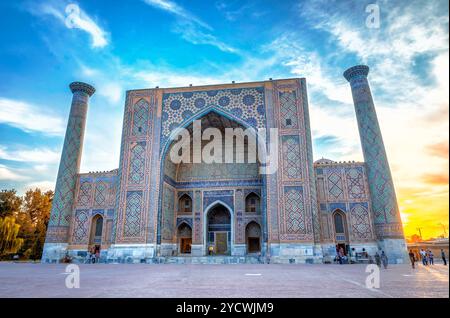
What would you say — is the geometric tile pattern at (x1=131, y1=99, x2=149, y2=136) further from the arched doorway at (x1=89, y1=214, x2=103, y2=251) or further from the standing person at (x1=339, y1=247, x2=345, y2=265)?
the standing person at (x1=339, y1=247, x2=345, y2=265)

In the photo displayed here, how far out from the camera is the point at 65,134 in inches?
603

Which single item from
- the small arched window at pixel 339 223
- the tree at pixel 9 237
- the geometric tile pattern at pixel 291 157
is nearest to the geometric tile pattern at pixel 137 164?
the geometric tile pattern at pixel 291 157

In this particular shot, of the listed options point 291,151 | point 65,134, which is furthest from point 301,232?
point 65,134

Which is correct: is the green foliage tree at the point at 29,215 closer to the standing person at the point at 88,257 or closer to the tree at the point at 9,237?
the tree at the point at 9,237

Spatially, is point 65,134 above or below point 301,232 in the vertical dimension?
above

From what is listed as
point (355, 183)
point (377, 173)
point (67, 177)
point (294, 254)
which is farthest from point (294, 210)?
point (67, 177)

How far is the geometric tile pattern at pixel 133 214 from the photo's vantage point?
12789 millimetres

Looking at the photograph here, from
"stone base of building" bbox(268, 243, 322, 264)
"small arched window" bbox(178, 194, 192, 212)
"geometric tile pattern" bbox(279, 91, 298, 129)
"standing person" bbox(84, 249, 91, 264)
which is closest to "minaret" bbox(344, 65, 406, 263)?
Answer: "stone base of building" bbox(268, 243, 322, 264)

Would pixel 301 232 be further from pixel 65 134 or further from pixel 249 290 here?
pixel 65 134

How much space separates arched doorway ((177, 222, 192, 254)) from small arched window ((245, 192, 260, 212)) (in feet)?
11.3

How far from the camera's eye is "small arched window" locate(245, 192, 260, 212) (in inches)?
610

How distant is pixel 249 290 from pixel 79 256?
1227cm
